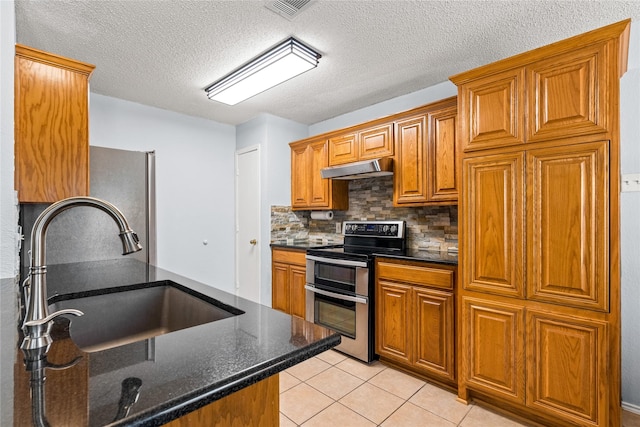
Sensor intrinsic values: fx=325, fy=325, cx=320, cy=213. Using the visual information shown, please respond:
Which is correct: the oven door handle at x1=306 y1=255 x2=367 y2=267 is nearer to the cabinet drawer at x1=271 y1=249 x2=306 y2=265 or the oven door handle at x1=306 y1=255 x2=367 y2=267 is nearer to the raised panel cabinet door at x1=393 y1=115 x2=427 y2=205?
the cabinet drawer at x1=271 y1=249 x2=306 y2=265


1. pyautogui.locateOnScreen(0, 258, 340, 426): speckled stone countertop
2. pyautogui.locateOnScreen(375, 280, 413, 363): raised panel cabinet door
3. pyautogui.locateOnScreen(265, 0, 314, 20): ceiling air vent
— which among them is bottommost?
pyautogui.locateOnScreen(375, 280, 413, 363): raised panel cabinet door

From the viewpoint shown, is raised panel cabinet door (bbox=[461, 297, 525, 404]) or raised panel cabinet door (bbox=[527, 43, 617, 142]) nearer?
raised panel cabinet door (bbox=[527, 43, 617, 142])

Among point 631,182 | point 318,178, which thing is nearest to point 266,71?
point 318,178

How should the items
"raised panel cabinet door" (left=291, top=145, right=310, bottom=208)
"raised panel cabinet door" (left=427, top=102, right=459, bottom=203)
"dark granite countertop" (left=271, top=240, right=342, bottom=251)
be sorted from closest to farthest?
1. "raised panel cabinet door" (left=427, top=102, right=459, bottom=203)
2. "dark granite countertop" (left=271, top=240, right=342, bottom=251)
3. "raised panel cabinet door" (left=291, top=145, right=310, bottom=208)

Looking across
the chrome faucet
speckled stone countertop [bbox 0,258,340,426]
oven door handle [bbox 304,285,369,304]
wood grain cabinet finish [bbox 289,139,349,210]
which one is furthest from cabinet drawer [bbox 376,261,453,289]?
the chrome faucet

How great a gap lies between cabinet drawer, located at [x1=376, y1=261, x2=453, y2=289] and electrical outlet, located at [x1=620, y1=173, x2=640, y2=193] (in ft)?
4.10

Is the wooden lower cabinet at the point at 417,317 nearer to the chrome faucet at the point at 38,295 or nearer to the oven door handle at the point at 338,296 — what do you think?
the oven door handle at the point at 338,296

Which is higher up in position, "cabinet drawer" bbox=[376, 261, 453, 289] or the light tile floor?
"cabinet drawer" bbox=[376, 261, 453, 289]

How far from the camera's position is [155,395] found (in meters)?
0.61

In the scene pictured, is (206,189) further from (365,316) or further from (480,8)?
(480,8)

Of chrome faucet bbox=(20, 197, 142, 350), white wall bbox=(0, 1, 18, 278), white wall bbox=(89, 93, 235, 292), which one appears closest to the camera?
chrome faucet bbox=(20, 197, 142, 350)

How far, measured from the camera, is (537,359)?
1905 millimetres

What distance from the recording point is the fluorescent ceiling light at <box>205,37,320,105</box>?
2318mm

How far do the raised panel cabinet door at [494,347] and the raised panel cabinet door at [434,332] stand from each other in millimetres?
163
